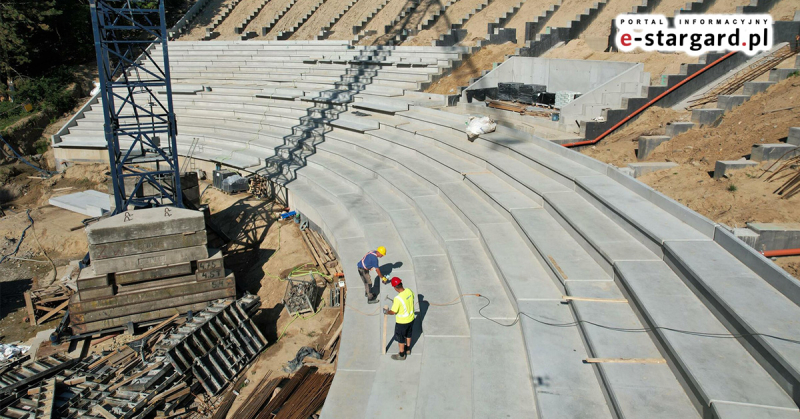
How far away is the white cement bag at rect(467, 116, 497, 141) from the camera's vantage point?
43.3ft

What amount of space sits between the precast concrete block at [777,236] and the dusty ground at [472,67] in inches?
468

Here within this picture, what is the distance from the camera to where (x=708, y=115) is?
10578 millimetres

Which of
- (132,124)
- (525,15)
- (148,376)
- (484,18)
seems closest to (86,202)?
(132,124)

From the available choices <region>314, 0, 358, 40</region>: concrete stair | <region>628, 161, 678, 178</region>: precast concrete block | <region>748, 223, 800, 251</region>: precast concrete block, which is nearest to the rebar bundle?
<region>748, 223, 800, 251</region>: precast concrete block

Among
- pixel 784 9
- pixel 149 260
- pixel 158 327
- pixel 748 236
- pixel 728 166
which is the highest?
pixel 784 9

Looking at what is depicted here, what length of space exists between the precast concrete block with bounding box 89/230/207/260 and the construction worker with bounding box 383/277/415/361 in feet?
17.5

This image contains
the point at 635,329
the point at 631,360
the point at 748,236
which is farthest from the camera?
the point at 748,236

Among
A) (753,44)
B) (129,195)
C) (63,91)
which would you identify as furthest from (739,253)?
(63,91)

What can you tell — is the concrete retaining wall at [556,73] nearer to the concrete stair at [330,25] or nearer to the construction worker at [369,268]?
the construction worker at [369,268]

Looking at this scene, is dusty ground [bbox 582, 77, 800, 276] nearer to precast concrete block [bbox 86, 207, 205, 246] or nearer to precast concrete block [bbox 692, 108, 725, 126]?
precast concrete block [bbox 692, 108, 725, 126]

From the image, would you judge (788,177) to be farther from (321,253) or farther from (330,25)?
(330,25)

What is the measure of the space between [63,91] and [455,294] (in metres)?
23.9

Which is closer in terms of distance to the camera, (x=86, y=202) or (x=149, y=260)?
(x=149, y=260)

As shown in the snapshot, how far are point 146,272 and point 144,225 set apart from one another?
914 mm
